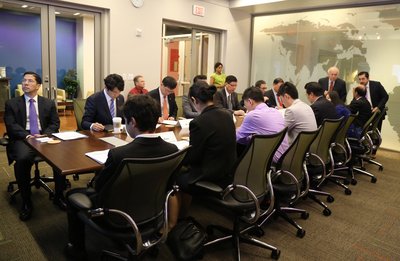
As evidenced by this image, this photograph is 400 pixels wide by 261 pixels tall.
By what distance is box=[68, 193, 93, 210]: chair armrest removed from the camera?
170cm

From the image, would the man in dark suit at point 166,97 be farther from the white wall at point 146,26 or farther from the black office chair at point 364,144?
the black office chair at point 364,144

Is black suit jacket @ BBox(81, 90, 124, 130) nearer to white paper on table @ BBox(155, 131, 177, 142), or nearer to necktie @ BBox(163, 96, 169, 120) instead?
white paper on table @ BBox(155, 131, 177, 142)

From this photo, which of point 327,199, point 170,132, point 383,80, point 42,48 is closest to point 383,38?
point 383,80

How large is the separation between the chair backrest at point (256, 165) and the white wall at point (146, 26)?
4.04 m

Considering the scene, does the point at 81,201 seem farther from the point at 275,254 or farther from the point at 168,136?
the point at 275,254

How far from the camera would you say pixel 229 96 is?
5.30 m

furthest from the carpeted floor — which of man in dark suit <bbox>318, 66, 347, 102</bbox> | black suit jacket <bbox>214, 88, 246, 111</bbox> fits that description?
man in dark suit <bbox>318, 66, 347, 102</bbox>

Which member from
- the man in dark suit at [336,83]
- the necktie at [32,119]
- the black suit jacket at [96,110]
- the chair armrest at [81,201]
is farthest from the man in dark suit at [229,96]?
the chair armrest at [81,201]

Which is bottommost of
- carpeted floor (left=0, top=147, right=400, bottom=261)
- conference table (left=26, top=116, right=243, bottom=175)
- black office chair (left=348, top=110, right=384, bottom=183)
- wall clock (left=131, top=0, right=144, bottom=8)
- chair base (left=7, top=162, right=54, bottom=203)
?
carpeted floor (left=0, top=147, right=400, bottom=261)

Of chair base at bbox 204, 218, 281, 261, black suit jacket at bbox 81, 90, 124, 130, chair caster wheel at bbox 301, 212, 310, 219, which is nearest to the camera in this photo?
chair base at bbox 204, 218, 281, 261

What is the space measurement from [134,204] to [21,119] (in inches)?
80.9

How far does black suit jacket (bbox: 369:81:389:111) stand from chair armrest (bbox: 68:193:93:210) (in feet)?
17.5

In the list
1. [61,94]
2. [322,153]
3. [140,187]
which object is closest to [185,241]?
[140,187]

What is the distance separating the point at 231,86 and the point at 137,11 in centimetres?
222
